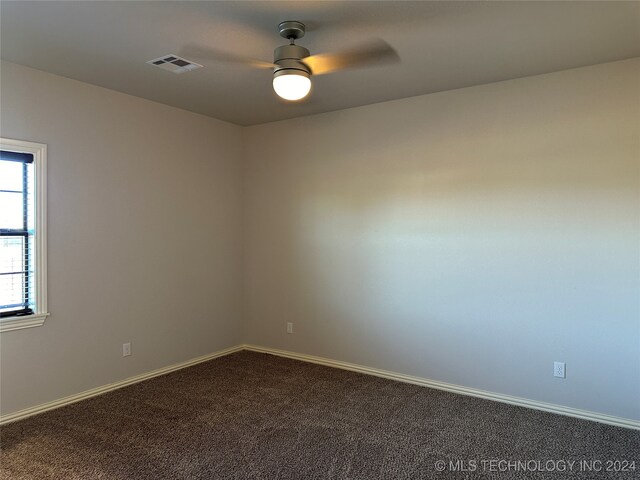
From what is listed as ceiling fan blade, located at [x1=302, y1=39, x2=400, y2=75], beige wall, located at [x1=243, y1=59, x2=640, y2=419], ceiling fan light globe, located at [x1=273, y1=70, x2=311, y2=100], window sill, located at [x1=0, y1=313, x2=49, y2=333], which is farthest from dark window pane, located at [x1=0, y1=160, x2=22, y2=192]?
beige wall, located at [x1=243, y1=59, x2=640, y2=419]

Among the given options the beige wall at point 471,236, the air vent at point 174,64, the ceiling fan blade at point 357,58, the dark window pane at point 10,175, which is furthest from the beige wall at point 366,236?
the ceiling fan blade at point 357,58

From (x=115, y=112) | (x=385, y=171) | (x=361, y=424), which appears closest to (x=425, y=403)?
(x=361, y=424)

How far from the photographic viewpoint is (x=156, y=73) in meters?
3.39

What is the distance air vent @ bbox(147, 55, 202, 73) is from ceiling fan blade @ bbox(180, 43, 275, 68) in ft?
0.32

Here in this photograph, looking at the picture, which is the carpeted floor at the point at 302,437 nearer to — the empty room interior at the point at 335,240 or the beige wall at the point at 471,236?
the empty room interior at the point at 335,240

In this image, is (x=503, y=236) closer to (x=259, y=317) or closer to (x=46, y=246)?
(x=259, y=317)

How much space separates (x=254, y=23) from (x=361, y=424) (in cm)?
271

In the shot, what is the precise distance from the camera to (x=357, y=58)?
3.09 m

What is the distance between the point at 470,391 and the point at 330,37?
9.78 ft

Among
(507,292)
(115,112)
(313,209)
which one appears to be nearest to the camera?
(507,292)

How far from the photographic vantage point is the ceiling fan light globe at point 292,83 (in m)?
2.58

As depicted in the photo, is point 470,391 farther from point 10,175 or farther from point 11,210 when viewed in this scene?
point 10,175

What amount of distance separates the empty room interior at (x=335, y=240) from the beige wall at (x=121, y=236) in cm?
2

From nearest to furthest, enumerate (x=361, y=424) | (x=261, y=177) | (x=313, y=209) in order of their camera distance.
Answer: (x=361, y=424) → (x=313, y=209) → (x=261, y=177)
